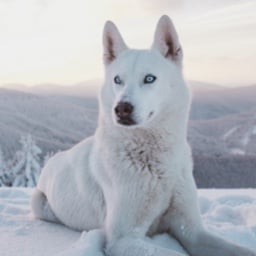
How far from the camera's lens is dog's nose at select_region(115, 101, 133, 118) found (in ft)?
10.5

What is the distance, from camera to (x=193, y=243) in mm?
3543

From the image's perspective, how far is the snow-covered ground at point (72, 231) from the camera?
335 centimetres

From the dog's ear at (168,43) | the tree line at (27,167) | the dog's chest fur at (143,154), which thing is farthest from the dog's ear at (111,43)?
the tree line at (27,167)

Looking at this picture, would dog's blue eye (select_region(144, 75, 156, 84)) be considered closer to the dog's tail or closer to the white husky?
the white husky

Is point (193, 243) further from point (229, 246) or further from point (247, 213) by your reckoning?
point (247, 213)

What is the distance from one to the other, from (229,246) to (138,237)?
2.36 feet

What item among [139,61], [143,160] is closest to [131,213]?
[143,160]

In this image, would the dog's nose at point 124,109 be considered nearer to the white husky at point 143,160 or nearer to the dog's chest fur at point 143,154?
the white husky at point 143,160

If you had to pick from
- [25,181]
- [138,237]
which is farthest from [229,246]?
[25,181]

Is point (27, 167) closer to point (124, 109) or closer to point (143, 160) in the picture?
point (143, 160)

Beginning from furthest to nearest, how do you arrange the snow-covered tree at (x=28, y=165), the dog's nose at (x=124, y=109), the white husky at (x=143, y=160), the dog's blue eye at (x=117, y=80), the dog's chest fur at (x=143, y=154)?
the snow-covered tree at (x=28, y=165) → the dog's blue eye at (x=117, y=80) → the dog's chest fur at (x=143, y=154) → the white husky at (x=143, y=160) → the dog's nose at (x=124, y=109)

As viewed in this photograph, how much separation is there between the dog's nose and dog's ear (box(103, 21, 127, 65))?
2.99 feet

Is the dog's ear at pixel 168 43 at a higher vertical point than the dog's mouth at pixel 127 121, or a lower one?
higher

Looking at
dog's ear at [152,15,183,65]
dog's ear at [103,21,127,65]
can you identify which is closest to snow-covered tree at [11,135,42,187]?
dog's ear at [103,21,127,65]
